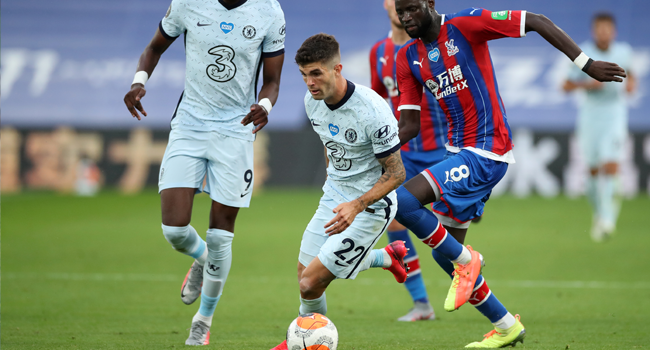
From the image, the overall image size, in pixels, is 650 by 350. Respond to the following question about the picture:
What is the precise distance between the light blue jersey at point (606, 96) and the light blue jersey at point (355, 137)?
23.7 ft

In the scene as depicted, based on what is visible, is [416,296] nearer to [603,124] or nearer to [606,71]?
[606,71]

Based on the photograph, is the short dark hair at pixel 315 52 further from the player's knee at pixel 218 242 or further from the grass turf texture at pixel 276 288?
the grass turf texture at pixel 276 288

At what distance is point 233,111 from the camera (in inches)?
212

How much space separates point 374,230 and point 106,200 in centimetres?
1382

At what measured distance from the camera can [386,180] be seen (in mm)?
4363

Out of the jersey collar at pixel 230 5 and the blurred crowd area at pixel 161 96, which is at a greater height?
the jersey collar at pixel 230 5

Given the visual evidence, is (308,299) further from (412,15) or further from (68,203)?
(68,203)

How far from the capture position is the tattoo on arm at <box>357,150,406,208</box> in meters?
4.30

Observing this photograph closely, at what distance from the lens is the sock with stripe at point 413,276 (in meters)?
6.38

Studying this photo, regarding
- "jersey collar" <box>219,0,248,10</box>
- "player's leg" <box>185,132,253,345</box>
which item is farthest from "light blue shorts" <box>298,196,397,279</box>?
"jersey collar" <box>219,0,248,10</box>

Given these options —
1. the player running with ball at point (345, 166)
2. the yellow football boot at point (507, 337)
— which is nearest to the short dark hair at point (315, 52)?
the player running with ball at point (345, 166)

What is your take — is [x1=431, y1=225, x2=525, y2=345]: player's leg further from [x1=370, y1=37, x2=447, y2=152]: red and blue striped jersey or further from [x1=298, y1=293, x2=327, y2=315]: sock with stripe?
[x1=370, y1=37, x2=447, y2=152]: red and blue striped jersey

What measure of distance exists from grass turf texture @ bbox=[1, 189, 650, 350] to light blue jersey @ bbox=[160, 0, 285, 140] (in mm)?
1671

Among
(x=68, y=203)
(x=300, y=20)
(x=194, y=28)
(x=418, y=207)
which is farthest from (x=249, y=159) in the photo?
(x=300, y=20)
